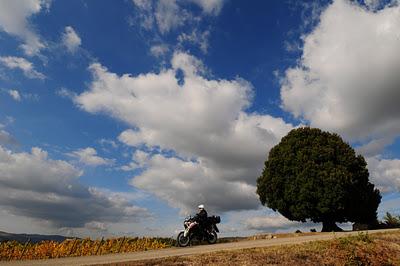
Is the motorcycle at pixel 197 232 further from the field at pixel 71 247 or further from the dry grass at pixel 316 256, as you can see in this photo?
the dry grass at pixel 316 256

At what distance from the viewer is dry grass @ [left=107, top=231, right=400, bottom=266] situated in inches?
477

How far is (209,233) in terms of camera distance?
76.6 feet

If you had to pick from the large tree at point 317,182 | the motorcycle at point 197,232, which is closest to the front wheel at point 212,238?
the motorcycle at point 197,232

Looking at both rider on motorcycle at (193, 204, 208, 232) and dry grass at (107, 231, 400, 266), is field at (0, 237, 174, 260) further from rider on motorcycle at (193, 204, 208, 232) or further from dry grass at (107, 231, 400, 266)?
dry grass at (107, 231, 400, 266)

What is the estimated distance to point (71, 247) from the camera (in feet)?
60.4

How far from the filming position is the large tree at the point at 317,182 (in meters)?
33.3

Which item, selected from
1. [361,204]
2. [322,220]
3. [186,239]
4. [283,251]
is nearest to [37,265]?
[283,251]

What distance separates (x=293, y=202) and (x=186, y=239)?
15.1 meters

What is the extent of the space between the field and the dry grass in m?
6.73

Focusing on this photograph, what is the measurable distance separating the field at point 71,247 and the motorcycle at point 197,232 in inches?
41.0

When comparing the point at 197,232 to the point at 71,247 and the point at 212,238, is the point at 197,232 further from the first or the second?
the point at 71,247

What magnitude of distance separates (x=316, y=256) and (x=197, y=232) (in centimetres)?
1070

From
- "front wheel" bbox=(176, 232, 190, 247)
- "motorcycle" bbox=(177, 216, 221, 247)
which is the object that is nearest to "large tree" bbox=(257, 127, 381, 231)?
"motorcycle" bbox=(177, 216, 221, 247)

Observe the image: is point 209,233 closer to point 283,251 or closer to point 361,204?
point 283,251
